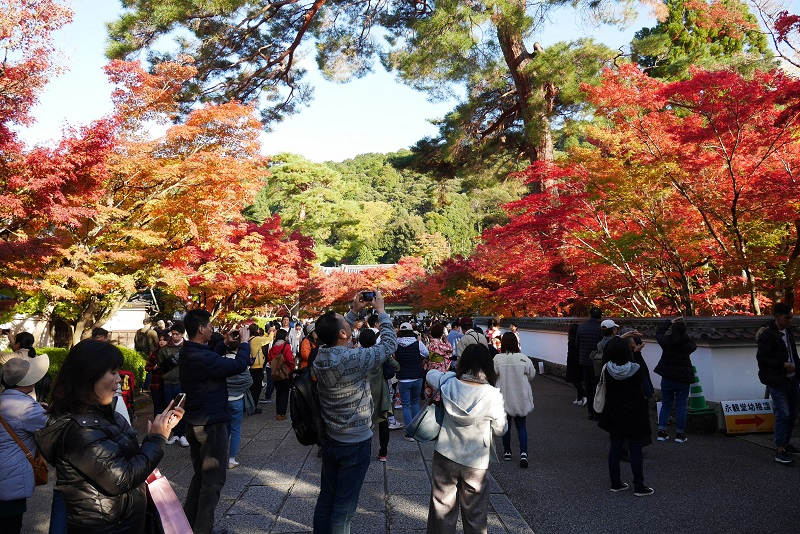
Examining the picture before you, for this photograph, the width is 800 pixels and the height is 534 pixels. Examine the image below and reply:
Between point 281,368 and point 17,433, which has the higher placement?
point 17,433

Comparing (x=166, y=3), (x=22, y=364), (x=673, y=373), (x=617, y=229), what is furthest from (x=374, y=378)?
(x=166, y=3)

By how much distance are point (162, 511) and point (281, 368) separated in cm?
684

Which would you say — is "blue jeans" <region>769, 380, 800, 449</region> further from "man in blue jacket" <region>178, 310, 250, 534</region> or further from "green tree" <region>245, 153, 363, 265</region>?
"green tree" <region>245, 153, 363, 265</region>


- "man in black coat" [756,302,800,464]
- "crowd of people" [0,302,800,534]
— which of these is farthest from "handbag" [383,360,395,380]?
"man in black coat" [756,302,800,464]

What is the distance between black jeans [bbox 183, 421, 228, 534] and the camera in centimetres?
397

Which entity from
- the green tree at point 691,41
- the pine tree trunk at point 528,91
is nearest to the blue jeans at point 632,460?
the pine tree trunk at point 528,91

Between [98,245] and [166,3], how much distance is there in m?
6.06

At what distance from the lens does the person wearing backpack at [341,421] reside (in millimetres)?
3500

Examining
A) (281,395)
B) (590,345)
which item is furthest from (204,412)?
(590,345)

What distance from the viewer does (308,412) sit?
3615 mm

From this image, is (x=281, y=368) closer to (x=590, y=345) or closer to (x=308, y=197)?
(x=590, y=345)

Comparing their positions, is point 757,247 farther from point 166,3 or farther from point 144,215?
point 166,3

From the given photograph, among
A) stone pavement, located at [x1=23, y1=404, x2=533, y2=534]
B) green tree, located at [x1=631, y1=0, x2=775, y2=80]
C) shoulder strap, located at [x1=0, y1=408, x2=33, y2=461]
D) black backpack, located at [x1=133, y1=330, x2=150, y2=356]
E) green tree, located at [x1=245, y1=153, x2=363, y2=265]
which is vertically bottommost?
stone pavement, located at [x1=23, y1=404, x2=533, y2=534]

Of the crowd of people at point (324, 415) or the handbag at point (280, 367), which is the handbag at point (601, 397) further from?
the handbag at point (280, 367)
